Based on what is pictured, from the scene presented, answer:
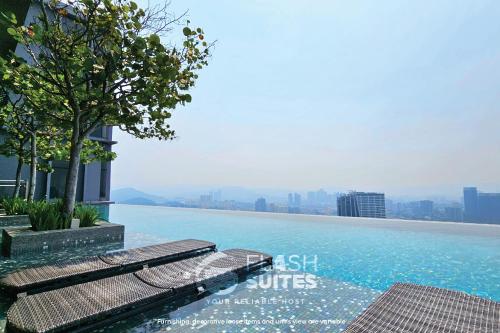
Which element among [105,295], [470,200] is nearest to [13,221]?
[105,295]

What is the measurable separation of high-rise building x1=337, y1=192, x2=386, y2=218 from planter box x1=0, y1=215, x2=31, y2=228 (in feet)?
146

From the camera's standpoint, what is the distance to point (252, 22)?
1176 cm

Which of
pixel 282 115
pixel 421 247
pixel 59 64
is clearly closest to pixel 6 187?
pixel 59 64

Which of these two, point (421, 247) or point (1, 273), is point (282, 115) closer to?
point (421, 247)

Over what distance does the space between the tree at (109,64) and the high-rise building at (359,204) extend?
44.3m

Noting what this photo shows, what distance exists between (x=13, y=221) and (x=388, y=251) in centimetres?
1262

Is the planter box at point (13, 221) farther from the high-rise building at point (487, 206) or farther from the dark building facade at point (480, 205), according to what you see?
the high-rise building at point (487, 206)

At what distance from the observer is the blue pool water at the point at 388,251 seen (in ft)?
19.8

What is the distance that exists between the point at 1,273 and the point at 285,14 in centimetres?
1228

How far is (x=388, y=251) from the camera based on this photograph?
864 cm

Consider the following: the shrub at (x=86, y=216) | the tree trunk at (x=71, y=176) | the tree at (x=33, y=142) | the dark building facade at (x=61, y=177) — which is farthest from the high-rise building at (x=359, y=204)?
the tree trunk at (x=71, y=176)

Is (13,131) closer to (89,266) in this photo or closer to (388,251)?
(89,266)

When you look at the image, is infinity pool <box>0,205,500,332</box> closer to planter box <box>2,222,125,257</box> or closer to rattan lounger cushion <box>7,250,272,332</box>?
rattan lounger cushion <box>7,250,272,332</box>

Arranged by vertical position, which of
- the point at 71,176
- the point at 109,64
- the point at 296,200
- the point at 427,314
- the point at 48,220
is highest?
the point at 109,64
